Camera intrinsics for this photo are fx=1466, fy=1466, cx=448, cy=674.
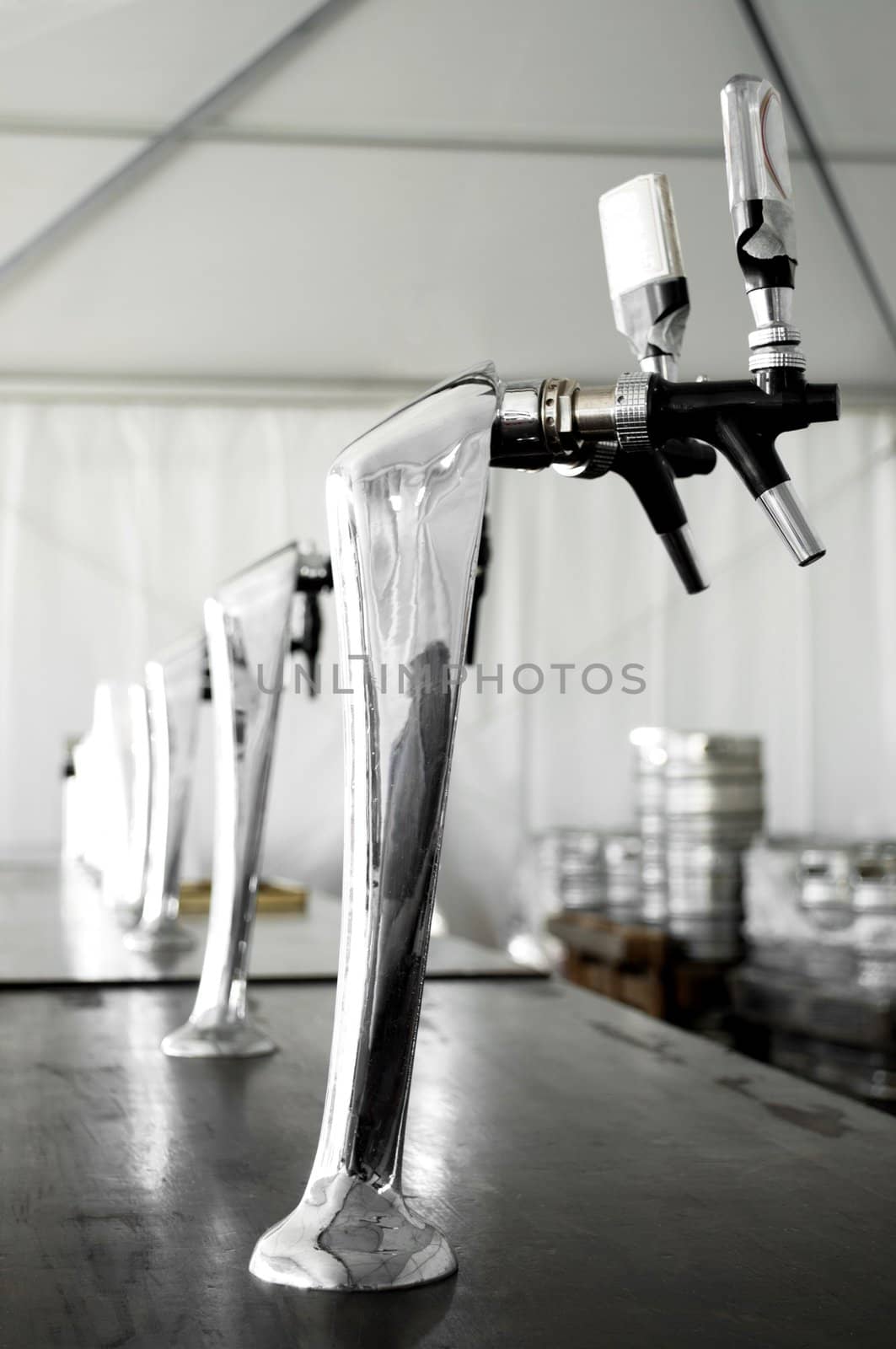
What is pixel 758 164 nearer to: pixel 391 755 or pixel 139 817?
pixel 391 755

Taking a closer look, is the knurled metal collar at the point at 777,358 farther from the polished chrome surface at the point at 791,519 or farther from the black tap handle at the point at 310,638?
the black tap handle at the point at 310,638

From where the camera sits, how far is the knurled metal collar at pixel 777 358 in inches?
20.3

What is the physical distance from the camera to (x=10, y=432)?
17.8 feet

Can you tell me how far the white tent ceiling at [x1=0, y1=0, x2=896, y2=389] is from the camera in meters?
4.30

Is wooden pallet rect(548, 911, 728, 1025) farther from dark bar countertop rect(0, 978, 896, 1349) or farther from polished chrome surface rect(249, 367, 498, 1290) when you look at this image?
polished chrome surface rect(249, 367, 498, 1290)

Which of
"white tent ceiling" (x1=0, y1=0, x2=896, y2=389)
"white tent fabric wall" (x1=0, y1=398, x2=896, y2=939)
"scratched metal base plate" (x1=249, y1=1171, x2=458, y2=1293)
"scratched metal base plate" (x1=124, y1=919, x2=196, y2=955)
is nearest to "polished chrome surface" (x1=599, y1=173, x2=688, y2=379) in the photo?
"scratched metal base plate" (x1=249, y1=1171, x2=458, y2=1293)

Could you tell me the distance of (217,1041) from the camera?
93 cm

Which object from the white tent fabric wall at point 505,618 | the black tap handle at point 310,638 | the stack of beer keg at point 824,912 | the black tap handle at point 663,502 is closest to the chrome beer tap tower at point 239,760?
the black tap handle at point 310,638

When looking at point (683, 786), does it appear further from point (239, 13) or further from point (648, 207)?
point (648, 207)

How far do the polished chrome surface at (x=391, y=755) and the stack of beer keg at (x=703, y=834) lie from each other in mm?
4011

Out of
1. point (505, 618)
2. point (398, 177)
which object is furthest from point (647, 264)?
point (505, 618)

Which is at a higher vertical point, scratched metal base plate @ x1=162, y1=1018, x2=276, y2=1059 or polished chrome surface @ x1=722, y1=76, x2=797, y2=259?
polished chrome surface @ x1=722, y1=76, x2=797, y2=259

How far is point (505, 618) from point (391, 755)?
532 centimetres

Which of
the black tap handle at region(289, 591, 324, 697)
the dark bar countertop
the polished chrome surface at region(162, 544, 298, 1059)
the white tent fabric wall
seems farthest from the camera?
the white tent fabric wall
